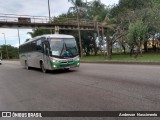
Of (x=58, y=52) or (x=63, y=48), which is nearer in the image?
(x=58, y=52)

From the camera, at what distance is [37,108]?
7.39m

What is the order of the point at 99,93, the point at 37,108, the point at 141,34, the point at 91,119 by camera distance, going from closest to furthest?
the point at 91,119, the point at 37,108, the point at 99,93, the point at 141,34

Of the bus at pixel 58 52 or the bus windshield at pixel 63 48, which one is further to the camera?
the bus windshield at pixel 63 48

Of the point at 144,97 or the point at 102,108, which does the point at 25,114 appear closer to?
the point at 102,108

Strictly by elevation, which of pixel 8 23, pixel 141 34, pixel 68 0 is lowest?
pixel 141 34

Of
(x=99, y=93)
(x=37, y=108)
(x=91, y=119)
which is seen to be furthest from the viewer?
(x=99, y=93)

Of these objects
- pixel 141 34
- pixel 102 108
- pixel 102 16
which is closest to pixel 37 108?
pixel 102 108

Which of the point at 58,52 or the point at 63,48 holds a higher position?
the point at 63,48

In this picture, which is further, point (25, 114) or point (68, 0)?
point (68, 0)

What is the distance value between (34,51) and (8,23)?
63.7 feet

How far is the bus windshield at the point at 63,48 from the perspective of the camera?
1717 cm

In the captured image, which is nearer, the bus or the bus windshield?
the bus

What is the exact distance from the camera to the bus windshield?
17169 millimetres

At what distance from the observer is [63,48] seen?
1741cm
